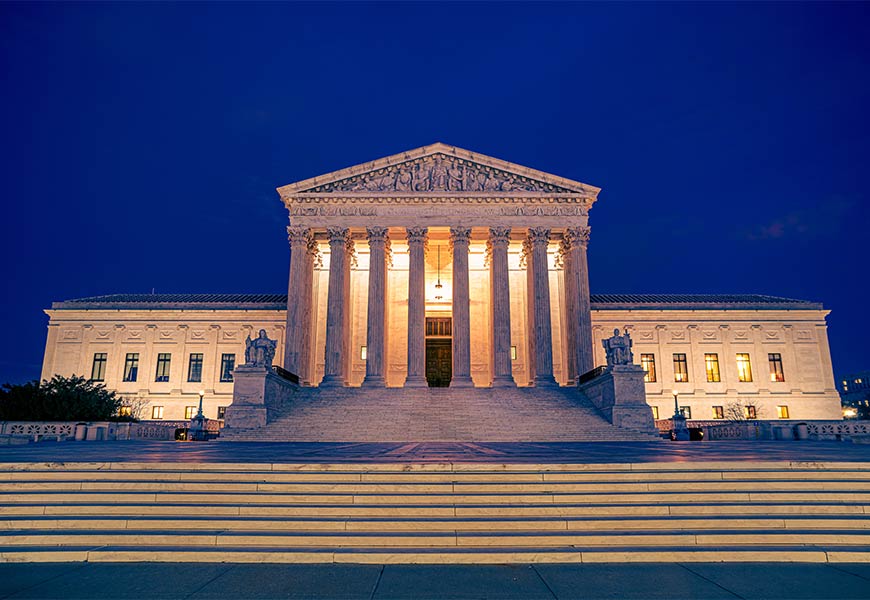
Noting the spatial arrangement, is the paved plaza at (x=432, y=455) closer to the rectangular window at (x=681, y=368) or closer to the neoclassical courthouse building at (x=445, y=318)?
the neoclassical courthouse building at (x=445, y=318)

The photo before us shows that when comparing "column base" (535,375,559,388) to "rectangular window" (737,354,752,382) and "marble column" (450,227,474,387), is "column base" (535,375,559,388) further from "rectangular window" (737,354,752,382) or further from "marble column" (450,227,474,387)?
"rectangular window" (737,354,752,382)

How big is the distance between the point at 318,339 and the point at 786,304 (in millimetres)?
42745

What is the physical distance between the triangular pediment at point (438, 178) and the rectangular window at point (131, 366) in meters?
23.7

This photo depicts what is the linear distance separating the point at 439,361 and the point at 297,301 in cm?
1397

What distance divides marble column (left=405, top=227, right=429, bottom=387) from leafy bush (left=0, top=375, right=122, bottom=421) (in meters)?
17.4

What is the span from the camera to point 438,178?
3991 cm

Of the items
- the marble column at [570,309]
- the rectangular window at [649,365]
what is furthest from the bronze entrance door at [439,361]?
the rectangular window at [649,365]

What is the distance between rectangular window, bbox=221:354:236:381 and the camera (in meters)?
50.2

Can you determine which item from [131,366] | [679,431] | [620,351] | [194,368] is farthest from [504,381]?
[131,366]

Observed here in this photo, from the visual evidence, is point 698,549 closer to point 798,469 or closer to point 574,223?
point 798,469

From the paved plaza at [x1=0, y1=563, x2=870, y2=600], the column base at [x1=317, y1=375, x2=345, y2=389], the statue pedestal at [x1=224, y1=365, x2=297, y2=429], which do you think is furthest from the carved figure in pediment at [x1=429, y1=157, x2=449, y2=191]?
the paved plaza at [x1=0, y1=563, x2=870, y2=600]

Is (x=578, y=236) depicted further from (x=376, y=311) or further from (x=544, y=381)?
(x=376, y=311)

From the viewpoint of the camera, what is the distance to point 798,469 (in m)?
11.1

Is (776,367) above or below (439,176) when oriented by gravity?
below
